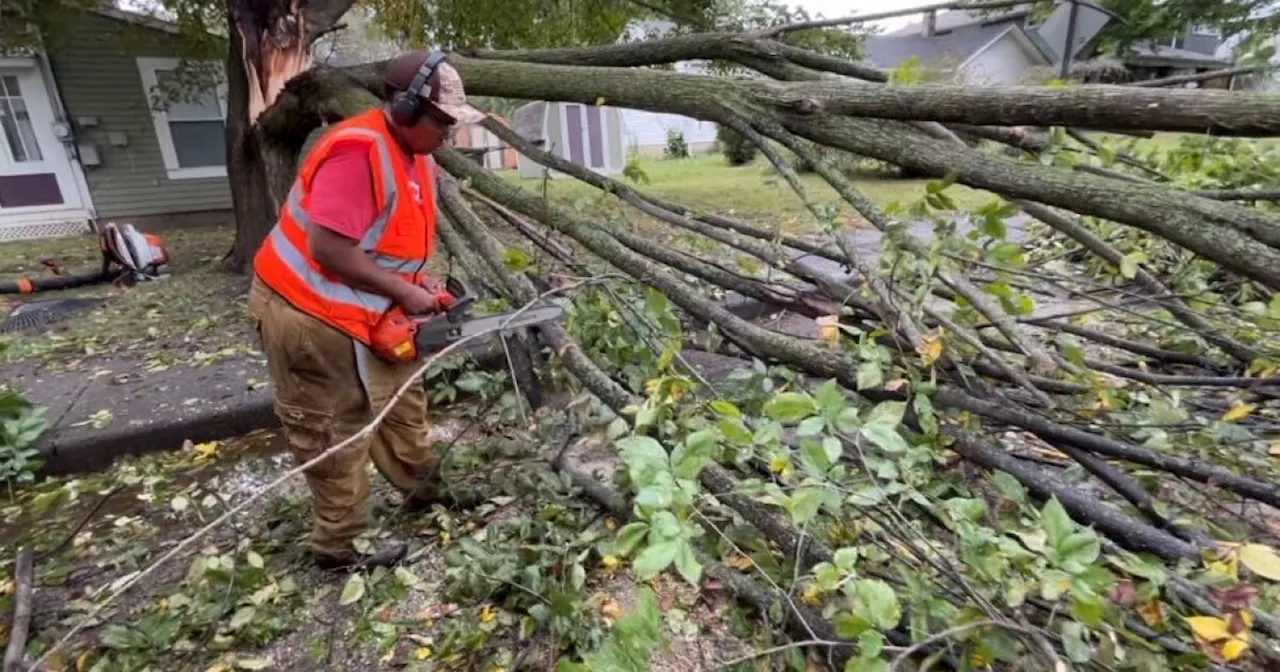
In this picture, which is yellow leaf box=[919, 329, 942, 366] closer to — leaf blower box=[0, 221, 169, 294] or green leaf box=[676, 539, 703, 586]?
green leaf box=[676, 539, 703, 586]

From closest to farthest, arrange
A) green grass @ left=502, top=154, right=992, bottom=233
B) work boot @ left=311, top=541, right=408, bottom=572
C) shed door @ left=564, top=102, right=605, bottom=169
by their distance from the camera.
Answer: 1. work boot @ left=311, top=541, right=408, bottom=572
2. green grass @ left=502, top=154, right=992, bottom=233
3. shed door @ left=564, top=102, right=605, bottom=169

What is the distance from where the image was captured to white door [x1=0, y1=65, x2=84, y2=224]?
923cm

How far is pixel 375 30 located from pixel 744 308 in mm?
7652

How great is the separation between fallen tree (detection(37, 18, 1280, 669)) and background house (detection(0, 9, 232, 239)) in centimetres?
981

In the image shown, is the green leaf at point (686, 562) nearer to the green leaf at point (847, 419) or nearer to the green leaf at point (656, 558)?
the green leaf at point (656, 558)

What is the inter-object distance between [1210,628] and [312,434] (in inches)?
95.0


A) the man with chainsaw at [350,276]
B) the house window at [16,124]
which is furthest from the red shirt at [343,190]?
the house window at [16,124]

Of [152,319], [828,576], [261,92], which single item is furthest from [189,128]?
[828,576]

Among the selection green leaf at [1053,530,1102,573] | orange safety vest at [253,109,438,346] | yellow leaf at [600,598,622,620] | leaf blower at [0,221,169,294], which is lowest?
yellow leaf at [600,598,622,620]

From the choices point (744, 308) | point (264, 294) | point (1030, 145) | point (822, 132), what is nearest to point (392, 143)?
point (264, 294)

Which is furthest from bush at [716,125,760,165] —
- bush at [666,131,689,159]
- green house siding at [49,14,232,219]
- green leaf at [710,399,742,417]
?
green leaf at [710,399,742,417]

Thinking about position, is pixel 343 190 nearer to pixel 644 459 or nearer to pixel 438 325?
pixel 438 325

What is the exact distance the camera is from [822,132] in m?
2.40

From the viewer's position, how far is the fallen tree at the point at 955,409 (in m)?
Answer: 1.28
